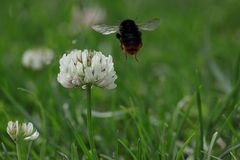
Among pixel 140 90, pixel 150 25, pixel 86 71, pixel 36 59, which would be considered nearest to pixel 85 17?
pixel 36 59

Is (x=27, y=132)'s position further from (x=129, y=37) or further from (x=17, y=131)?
(x=129, y=37)

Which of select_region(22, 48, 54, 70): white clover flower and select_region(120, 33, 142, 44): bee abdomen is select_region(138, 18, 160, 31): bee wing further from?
select_region(22, 48, 54, 70): white clover flower

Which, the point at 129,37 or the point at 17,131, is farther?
the point at 129,37

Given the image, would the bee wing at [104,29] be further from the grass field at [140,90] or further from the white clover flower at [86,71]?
the grass field at [140,90]

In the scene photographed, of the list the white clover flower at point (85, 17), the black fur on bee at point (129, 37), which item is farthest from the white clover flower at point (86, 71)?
the white clover flower at point (85, 17)

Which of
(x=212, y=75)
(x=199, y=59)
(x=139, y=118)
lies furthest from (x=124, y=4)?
(x=139, y=118)

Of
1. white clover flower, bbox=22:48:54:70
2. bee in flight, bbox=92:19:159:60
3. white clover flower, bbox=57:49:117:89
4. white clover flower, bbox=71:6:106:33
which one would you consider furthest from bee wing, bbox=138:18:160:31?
white clover flower, bbox=71:6:106:33

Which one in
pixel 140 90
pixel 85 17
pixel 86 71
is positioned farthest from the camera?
pixel 85 17
